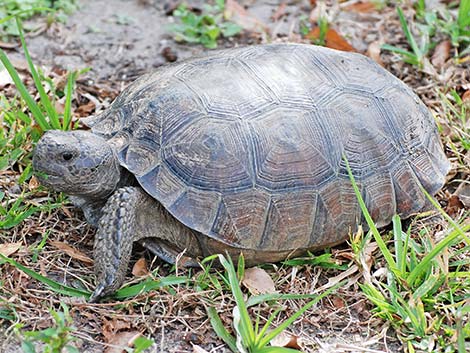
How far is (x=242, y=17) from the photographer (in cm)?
604

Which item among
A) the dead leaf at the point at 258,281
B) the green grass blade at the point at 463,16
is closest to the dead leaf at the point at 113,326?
the dead leaf at the point at 258,281

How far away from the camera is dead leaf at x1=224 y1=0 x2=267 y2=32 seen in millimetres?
5938

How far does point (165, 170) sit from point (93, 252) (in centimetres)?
56

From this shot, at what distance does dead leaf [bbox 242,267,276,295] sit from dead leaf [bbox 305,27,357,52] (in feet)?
8.36

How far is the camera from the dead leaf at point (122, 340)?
10.1ft

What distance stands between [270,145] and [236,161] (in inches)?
8.1

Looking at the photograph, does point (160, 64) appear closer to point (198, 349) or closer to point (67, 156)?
point (67, 156)

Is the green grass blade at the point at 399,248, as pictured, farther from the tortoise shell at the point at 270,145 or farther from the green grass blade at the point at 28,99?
the green grass blade at the point at 28,99

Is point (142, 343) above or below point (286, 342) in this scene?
above

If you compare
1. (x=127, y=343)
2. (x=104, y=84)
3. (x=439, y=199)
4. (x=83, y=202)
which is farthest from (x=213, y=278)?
(x=104, y=84)

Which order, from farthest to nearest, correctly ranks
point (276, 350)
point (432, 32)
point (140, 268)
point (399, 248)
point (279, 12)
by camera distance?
point (279, 12)
point (432, 32)
point (140, 268)
point (399, 248)
point (276, 350)

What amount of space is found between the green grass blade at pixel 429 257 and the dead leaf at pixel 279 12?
341 cm

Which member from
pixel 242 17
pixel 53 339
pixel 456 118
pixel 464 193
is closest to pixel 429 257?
pixel 464 193

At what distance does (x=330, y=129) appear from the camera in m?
3.69
